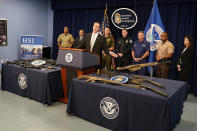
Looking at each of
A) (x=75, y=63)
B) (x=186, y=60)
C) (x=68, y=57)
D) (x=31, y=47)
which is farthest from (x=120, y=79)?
(x=31, y=47)

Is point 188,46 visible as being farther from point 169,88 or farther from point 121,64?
point 169,88

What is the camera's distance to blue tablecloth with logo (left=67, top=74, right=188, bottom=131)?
2.39 m

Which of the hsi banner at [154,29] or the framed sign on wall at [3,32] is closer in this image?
the hsi banner at [154,29]

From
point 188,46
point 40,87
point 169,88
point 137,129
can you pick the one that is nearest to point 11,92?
point 40,87

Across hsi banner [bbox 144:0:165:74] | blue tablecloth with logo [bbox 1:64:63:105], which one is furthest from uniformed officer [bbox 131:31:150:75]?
blue tablecloth with logo [bbox 1:64:63:105]

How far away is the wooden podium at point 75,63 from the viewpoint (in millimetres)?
3334

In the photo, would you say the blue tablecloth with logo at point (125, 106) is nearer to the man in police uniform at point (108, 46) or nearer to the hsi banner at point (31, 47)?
the man in police uniform at point (108, 46)

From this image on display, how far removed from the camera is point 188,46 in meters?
4.41

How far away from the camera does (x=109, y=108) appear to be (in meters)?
2.80

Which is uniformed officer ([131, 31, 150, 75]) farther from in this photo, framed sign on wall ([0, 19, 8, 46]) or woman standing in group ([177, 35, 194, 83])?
framed sign on wall ([0, 19, 8, 46])

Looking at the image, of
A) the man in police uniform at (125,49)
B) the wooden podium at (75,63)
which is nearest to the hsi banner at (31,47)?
the man in police uniform at (125,49)

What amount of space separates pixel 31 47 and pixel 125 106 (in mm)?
4882

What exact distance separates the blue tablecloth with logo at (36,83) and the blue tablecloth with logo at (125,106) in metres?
0.68

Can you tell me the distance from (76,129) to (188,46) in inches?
118
